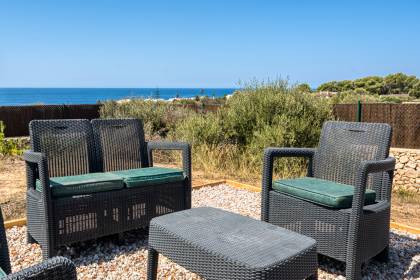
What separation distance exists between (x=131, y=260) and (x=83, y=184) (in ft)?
2.19

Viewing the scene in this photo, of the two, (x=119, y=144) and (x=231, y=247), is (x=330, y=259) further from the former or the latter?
(x=119, y=144)

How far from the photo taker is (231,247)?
5.87 ft

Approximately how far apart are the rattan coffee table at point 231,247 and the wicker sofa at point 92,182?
33.7 inches

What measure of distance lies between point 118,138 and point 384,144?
7.69 ft

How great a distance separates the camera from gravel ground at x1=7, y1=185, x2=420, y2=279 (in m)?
2.66

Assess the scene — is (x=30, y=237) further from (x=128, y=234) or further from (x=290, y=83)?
(x=290, y=83)

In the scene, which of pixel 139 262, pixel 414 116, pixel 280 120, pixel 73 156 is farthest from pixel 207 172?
pixel 414 116

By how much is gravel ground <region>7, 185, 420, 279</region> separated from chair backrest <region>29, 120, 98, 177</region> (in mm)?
662

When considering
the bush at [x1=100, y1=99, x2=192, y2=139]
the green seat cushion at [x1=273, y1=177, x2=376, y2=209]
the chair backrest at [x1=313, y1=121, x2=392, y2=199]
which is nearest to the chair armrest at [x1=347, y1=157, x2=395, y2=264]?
the green seat cushion at [x1=273, y1=177, x2=376, y2=209]

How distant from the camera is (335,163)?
3256 millimetres

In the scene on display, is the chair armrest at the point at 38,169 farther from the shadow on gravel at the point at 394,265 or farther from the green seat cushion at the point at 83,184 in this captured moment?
the shadow on gravel at the point at 394,265

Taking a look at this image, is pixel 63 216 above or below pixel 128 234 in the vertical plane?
above

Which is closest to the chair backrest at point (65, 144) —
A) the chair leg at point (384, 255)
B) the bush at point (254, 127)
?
the chair leg at point (384, 255)

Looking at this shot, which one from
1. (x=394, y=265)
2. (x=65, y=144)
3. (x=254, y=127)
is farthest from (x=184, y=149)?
(x=254, y=127)
